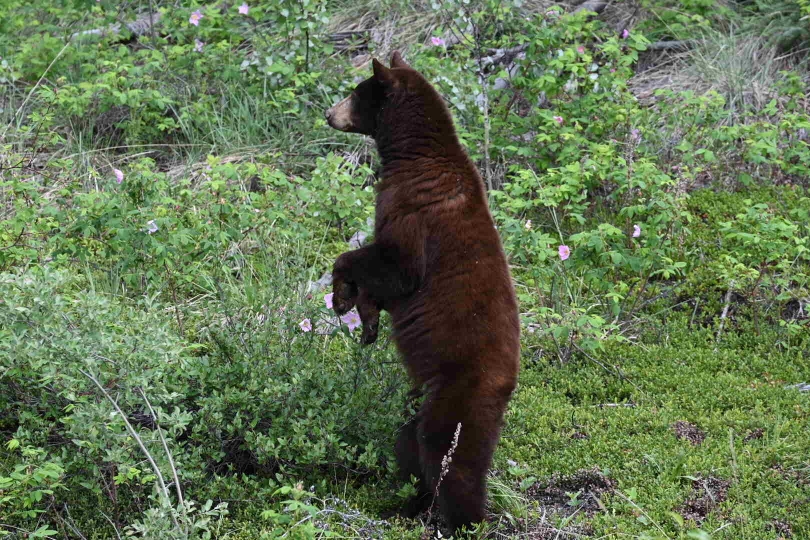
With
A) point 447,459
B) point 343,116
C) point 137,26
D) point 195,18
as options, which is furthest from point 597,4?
point 447,459

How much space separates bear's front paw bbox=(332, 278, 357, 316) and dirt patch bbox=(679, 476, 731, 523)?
179 cm

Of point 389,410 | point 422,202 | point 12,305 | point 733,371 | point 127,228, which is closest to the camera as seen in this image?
point 12,305

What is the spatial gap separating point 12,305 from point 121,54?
510 cm

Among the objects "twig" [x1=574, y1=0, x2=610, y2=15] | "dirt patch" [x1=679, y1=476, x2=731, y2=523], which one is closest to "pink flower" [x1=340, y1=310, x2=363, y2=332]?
"dirt patch" [x1=679, y1=476, x2=731, y2=523]

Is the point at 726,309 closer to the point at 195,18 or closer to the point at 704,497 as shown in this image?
the point at 704,497

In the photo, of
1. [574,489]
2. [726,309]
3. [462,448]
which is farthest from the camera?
[726,309]

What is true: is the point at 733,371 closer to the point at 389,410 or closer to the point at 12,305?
the point at 389,410

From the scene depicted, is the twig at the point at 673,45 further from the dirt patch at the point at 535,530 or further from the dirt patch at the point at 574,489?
the dirt patch at the point at 535,530

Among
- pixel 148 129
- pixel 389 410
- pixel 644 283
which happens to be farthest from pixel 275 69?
pixel 389 410

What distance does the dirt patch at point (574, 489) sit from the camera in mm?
4539

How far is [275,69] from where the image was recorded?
318 inches

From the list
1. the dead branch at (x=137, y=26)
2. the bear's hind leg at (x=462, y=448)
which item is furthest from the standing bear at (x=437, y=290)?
the dead branch at (x=137, y=26)

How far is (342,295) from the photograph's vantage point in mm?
4496

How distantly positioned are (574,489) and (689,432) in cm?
84
